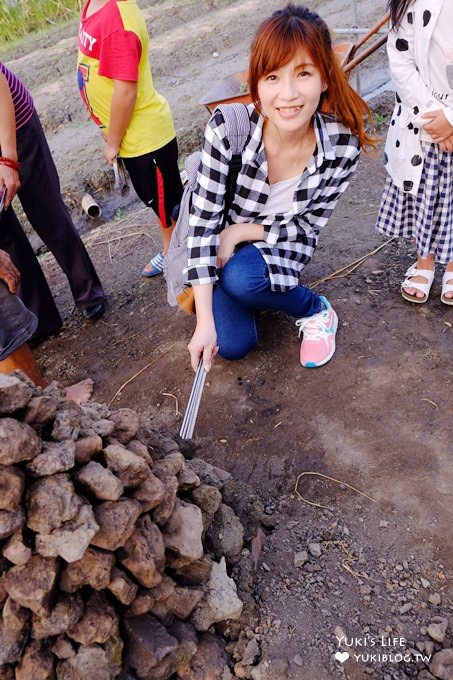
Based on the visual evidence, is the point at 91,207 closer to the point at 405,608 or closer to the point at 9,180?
the point at 9,180

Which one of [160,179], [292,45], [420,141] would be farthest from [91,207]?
[292,45]

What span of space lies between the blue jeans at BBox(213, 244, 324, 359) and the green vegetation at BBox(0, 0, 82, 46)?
8860mm

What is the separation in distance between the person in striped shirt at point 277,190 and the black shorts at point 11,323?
71 cm

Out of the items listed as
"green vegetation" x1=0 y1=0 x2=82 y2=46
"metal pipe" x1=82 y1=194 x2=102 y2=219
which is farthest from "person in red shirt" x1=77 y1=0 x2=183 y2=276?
"green vegetation" x1=0 y1=0 x2=82 y2=46

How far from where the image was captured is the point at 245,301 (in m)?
2.54

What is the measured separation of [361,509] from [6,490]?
120cm

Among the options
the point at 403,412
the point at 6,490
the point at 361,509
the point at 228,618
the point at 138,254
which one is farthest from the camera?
the point at 138,254

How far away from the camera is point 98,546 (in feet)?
4.53

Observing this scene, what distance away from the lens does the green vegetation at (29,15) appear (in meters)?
9.46

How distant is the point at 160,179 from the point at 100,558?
2.21 metres

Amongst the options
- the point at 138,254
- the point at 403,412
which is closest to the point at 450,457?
the point at 403,412

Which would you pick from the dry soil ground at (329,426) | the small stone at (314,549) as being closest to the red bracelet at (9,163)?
the dry soil ground at (329,426)

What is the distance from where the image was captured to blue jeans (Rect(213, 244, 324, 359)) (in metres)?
2.44

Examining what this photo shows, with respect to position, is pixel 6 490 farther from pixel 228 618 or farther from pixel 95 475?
pixel 228 618
